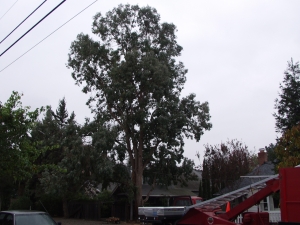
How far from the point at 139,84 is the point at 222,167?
10883 millimetres

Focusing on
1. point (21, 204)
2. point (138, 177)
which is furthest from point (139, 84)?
point (21, 204)

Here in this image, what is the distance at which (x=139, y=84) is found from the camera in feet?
108

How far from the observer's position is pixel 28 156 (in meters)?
15.3

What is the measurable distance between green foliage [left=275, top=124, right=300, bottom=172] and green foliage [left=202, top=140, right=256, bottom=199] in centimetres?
1235

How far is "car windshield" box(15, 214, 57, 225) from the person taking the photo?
36.2ft

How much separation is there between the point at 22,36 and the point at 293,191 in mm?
9891

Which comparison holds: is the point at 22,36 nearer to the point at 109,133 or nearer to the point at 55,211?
the point at 109,133

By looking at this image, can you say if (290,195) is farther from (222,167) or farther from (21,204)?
(21,204)

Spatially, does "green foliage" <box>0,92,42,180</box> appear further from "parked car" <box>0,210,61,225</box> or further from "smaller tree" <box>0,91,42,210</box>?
"parked car" <box>0,210,61,225</box>

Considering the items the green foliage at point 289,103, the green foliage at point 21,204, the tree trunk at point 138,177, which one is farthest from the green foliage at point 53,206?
the green foliage at point 289,103

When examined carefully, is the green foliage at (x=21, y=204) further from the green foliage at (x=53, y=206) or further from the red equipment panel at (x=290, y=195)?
the red equipment panel at (x=290, y=195)

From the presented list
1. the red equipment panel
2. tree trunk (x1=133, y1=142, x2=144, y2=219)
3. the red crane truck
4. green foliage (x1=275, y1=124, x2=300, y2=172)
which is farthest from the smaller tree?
tree trunk (x1=133, y1=142, x2=144, y2=219)

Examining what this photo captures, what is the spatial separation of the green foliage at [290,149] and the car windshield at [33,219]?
12.5 metres

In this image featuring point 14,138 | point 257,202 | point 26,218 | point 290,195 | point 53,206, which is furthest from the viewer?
point 53,206
